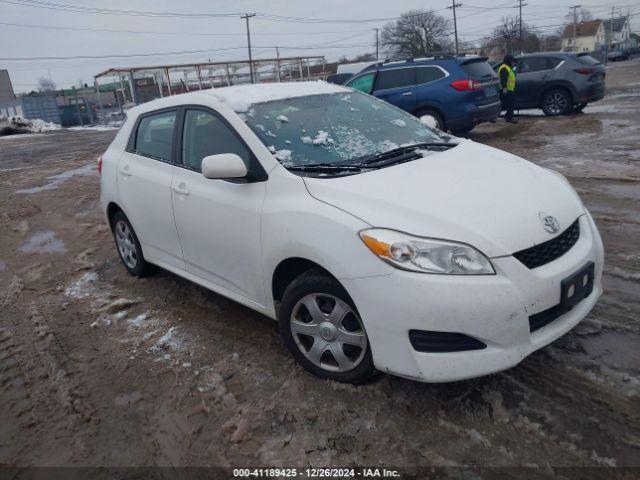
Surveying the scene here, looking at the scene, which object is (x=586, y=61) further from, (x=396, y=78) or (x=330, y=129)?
(x=330, y=129)

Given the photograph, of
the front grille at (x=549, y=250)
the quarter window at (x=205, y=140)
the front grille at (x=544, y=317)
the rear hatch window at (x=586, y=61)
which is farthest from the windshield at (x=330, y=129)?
the rear hatch window at (x=586, y=61)

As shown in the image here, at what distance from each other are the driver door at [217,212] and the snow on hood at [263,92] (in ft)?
0.52

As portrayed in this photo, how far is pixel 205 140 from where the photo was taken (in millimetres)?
3783

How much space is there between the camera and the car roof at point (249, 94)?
3.69m

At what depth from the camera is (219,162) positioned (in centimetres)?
317

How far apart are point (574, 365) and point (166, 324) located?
2879 mm

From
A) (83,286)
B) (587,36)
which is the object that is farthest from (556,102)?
(587,36)

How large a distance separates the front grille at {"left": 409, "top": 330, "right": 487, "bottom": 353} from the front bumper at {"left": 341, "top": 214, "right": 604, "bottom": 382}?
0.02m

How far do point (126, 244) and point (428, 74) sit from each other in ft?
27.4

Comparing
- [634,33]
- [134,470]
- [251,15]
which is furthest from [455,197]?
[634,33]

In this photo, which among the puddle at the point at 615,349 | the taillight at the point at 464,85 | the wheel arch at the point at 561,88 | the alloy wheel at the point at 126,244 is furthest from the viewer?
the wheel arch at the point at 561,88

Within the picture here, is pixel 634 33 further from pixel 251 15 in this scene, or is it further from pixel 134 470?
pixel 134 470

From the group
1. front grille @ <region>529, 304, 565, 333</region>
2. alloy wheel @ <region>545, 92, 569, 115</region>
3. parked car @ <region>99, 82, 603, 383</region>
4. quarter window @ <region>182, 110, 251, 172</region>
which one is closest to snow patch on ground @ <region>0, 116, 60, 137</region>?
alloy wheel @ <region>545, 92, 569, 115</region>

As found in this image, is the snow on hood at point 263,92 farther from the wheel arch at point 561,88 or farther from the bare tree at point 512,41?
the bare tree at point 512,41
